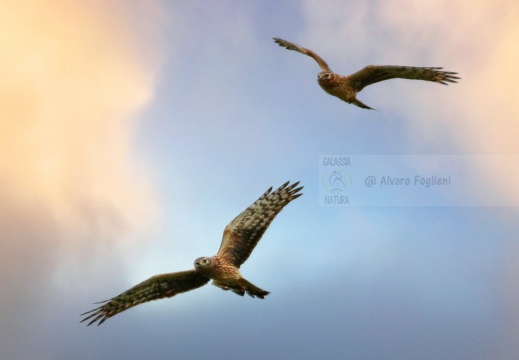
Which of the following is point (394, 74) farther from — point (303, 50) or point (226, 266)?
point (226, 266)

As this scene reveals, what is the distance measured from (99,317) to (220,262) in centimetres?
322

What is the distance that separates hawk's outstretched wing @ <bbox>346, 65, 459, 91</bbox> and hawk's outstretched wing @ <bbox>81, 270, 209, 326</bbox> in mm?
5745

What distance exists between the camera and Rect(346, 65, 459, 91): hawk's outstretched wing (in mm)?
18131

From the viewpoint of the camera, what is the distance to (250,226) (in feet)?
54.8

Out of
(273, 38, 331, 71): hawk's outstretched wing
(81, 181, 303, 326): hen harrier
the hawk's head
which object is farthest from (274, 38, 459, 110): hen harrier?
the hawk's head

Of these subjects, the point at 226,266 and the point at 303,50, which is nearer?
the point at 226,266

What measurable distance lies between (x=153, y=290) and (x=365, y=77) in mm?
6704

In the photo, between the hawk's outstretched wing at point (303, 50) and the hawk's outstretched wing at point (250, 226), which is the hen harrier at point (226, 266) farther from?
the hawk's outstretched wing at point (303, 50)

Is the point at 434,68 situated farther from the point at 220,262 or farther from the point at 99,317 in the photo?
the point at 99,317

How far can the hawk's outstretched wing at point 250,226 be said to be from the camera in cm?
1642

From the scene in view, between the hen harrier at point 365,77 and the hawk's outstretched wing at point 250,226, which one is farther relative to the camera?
the hen harrier at point 365,77

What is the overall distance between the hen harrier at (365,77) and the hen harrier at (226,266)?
98.7 inches

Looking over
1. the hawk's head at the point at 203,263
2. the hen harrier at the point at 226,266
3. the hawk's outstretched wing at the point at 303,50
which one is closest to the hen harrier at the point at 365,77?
the hawk's outstretched wing at the point at 303,50

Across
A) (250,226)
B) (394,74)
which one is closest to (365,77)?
(394,74)
